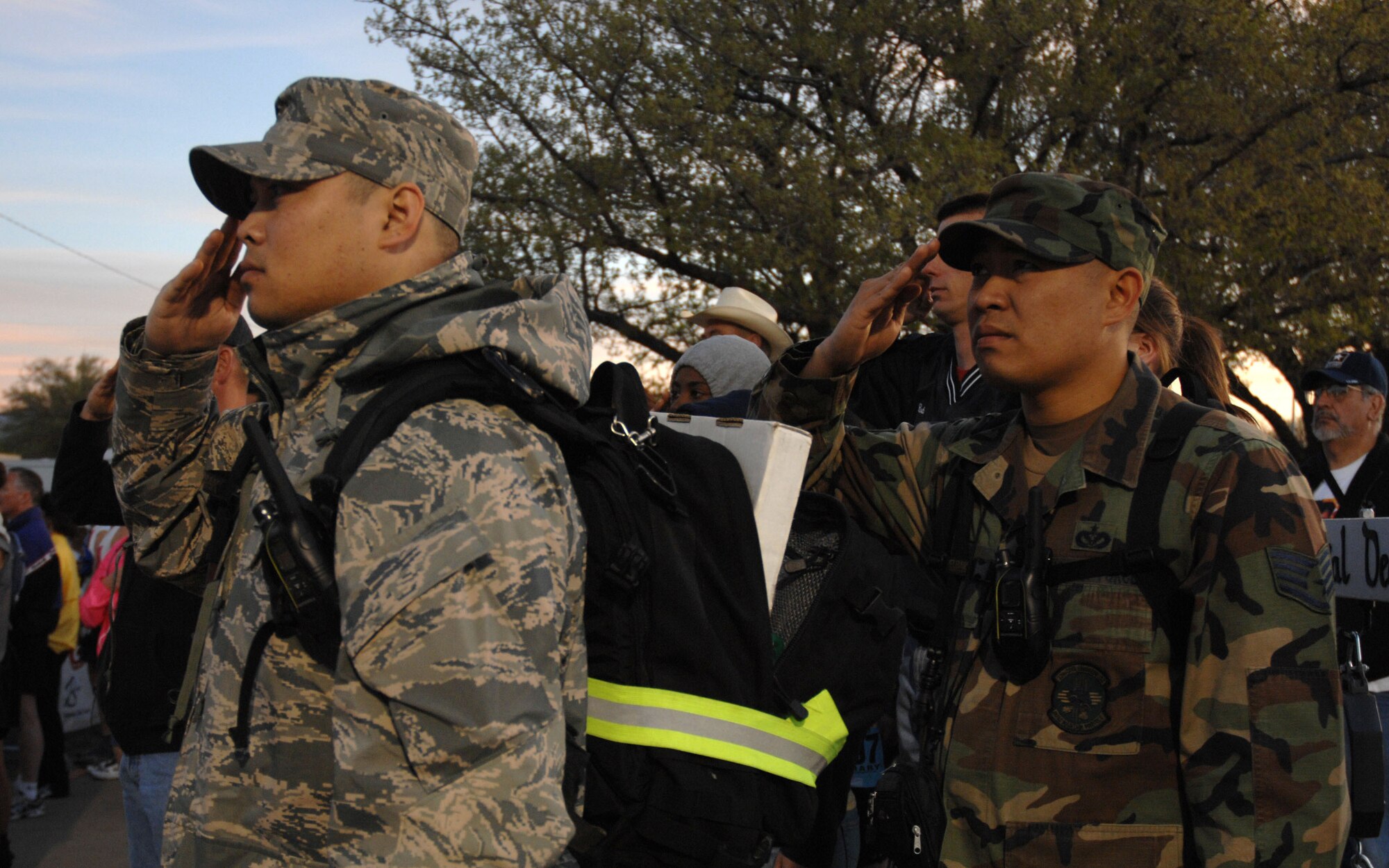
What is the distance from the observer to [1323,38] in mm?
13344

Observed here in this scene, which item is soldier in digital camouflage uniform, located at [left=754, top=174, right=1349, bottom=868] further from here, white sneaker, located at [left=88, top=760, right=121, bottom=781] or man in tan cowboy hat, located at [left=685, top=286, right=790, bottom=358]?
white sneaker, located at [left=88, top=760, right=121, bottom=781]

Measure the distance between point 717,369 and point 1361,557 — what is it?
241 cm

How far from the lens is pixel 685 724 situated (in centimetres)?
182

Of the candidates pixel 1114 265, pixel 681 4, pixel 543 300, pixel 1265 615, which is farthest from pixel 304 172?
pixel 681 4

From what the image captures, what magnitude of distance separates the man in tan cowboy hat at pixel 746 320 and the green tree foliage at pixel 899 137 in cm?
689

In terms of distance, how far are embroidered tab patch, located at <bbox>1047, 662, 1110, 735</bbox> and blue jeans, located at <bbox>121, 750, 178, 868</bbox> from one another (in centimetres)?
251

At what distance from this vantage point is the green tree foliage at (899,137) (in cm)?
1313

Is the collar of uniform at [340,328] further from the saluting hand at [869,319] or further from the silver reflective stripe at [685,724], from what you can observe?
the saluting hand at [869,319]

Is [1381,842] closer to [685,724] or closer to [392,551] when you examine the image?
[685,724]

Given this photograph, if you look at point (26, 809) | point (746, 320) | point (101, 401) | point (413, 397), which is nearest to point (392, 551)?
point (413, 397)

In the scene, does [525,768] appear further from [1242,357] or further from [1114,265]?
[1242,357]

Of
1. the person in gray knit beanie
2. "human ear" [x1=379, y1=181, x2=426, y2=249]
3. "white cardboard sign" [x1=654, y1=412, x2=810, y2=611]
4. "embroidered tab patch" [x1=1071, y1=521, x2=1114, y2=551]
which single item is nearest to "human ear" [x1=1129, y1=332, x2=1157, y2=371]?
"embroidered tab patch" [x1=1071, y1=521, x2=1114, y2=551]

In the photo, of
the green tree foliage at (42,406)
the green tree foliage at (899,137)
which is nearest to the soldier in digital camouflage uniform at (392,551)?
the green tree foliage at (899,137)

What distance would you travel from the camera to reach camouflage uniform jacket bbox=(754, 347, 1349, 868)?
2002 millimetres
